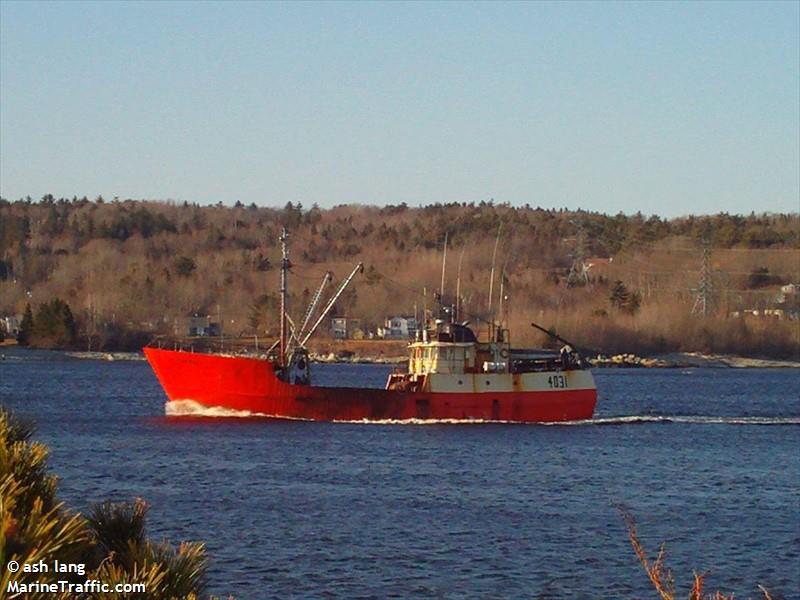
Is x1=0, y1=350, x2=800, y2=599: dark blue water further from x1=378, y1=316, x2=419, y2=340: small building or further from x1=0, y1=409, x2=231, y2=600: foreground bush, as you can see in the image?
x1=378, y1=316, x2=419, y2=340: small building

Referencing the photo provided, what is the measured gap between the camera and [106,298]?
161625 mm

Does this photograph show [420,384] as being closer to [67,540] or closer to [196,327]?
[67,540]

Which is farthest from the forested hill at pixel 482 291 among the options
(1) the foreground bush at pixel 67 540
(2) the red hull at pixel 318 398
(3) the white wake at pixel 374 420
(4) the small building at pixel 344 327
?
(1) the foreground bush at pixel 67 540

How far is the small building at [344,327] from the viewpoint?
509 feet

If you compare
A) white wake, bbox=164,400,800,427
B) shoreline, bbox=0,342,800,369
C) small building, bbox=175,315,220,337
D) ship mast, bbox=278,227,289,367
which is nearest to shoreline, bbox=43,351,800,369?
shoreline, bbox=0,342,800,369

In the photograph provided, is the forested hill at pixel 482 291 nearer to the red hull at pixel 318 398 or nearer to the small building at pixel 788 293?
the small building at pixel 788 293

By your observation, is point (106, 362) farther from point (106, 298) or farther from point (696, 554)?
point (696, 554)

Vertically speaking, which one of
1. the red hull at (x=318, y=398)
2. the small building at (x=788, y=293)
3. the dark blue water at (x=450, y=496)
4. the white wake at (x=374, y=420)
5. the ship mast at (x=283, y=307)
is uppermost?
the small building at (x=788, y=293)

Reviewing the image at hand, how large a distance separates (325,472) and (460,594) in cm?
1542

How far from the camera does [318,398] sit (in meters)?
51.0

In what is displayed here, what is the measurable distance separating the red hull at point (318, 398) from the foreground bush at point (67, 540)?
40.3 meters

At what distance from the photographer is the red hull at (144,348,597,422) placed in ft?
163

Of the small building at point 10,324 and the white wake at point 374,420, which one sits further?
the small building at point 10,324

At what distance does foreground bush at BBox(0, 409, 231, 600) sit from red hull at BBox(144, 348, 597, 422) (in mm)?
40316
